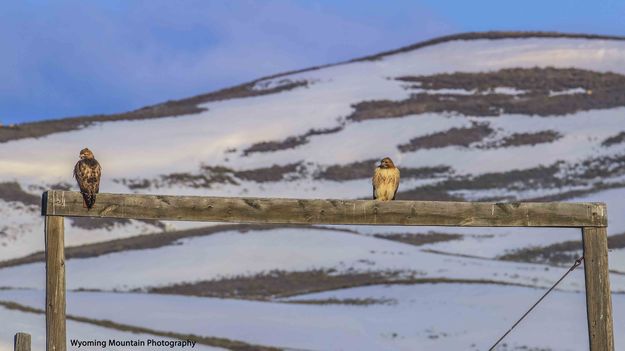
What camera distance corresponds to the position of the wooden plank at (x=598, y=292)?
617 inches

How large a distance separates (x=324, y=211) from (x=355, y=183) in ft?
240

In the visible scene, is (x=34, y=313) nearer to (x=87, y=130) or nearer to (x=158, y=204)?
(x=158, y=204)

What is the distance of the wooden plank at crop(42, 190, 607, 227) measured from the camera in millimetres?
15078

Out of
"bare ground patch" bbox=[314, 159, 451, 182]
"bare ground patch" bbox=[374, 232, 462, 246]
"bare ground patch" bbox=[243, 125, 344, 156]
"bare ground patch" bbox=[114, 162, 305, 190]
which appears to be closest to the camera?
"bare ground patch" bbox=[374, 232, 462, 246]

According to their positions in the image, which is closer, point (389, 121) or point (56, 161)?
point (56, 161)

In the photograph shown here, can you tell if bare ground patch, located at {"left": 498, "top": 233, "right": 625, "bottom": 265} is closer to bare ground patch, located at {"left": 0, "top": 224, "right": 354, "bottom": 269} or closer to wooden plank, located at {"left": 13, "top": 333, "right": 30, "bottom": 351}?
bare ground patch, located at {"left": 0, "top": 224, "right": 354, "bottom": 269}

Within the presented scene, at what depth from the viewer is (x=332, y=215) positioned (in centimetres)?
1544

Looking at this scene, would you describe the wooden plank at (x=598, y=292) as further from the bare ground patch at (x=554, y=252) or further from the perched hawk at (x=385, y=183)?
the bare ground patch at (x=554, y=252)

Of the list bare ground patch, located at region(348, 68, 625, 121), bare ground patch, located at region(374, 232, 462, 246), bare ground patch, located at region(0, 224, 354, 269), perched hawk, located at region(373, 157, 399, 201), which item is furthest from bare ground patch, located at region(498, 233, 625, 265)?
perched hawk, located at region(373, 157, 399, 201)

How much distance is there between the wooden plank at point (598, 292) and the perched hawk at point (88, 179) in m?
5.12

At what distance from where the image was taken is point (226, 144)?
311 ft

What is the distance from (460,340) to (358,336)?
3.42 metres

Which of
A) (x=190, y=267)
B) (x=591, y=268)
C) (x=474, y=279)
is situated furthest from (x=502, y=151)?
(x=591, y=268)

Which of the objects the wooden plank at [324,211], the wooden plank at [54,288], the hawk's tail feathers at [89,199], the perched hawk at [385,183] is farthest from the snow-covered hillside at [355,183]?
the wooden plank at [54,288]
